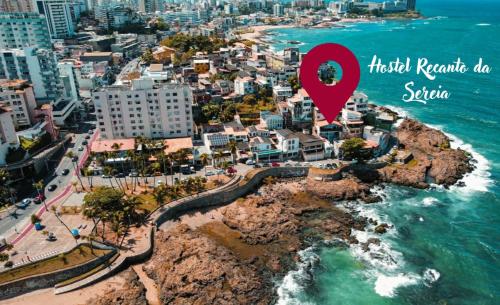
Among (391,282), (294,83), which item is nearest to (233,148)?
(391,282)

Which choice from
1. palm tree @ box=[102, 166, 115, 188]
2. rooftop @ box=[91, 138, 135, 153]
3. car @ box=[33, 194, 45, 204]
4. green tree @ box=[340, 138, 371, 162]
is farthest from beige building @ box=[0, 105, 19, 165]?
green tree @ box=[340, 138, 371, 162]

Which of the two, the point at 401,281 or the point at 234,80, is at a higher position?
the point at 234,80

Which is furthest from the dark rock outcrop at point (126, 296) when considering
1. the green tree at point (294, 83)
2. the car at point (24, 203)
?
the green tree at point (294, 83)

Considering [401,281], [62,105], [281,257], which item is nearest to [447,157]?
[401,281]

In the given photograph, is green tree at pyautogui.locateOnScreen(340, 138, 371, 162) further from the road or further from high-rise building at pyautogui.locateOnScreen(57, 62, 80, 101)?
high-rise building at pyautogui.locateOnScreen(57, 62, 80, 101)

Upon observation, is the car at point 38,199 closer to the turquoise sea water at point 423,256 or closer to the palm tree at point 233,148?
the palm tree at point 233,148

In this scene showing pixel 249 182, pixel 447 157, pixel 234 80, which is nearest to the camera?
pixel 249 182

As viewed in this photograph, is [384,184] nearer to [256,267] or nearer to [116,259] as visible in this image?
[256,267]
